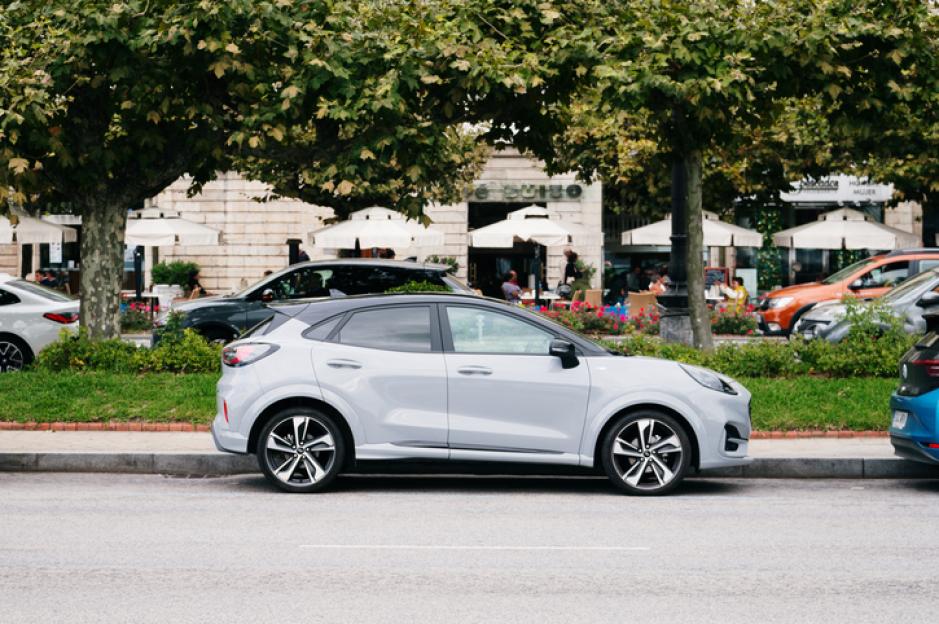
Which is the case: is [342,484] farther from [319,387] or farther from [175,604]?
[175,604]

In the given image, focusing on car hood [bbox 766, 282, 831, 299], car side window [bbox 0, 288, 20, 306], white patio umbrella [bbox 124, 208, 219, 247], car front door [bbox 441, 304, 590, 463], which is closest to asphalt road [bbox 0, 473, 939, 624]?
car front door [bbox 441, 304, 590, 463]

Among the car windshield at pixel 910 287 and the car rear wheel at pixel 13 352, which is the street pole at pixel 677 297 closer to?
the car windshield at pixel 910 287

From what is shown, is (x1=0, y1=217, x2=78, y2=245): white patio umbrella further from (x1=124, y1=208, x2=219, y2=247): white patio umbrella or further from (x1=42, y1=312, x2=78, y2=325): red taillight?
(x1=42, y1=312, x2=78, y2=325): red taillight

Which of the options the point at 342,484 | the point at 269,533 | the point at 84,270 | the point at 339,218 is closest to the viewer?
the point at 269,533

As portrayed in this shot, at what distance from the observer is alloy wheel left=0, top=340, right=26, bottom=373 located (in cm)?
1861

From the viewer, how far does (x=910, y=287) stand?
64.0 ft

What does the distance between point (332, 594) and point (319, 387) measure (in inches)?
135

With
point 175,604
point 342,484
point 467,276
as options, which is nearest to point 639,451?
point 342,484

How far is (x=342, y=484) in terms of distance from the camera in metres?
11.1

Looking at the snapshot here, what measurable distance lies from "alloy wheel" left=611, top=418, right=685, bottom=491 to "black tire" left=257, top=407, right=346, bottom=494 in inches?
86.7

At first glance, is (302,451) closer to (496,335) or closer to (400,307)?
(400,307)

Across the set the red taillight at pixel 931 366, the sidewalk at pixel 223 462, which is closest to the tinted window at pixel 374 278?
the sidewalk at pixel 223 462

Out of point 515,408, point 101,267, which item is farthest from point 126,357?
point 515,408

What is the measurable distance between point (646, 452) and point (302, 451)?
8.93 feet
